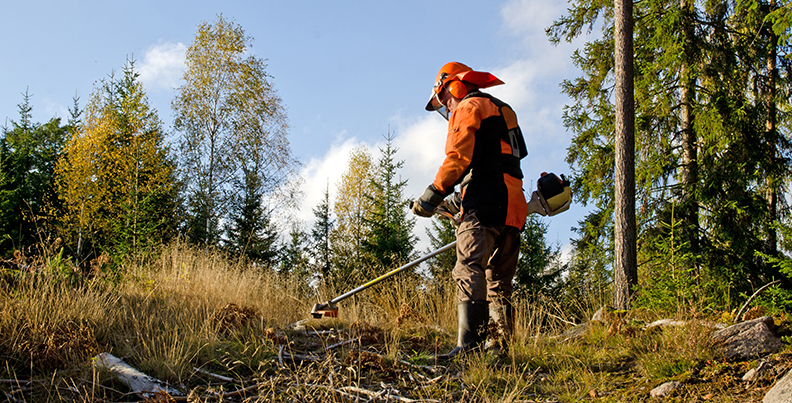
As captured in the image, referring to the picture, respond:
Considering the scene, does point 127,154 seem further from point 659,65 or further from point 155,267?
point 659,65

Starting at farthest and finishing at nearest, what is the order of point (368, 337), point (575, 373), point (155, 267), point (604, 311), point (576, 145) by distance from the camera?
point (576, 145), point (155, 267), point (604, 311), point (368, 337), point (575, 373)

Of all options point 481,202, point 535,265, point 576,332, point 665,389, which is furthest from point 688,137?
point 665,389

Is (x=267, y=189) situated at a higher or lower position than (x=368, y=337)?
higher

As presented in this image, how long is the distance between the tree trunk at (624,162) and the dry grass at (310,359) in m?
2.81

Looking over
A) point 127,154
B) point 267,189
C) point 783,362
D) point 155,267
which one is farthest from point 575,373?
point 127,154

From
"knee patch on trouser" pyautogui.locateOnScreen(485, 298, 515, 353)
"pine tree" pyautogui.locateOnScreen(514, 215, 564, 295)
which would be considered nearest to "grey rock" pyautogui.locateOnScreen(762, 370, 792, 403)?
"knee patch on trouser" pyautogui.locateOnScreen(485, 298, 515, 353)

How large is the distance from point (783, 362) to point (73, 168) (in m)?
22.8

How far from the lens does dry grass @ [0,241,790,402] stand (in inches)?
136

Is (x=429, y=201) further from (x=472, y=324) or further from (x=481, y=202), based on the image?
(x=472, y=324)

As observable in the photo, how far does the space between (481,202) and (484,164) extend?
32 centimetres

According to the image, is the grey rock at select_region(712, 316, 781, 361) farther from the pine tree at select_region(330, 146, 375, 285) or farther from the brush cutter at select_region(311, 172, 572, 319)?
the pine tree at select_region(330, 146, 375, 285)

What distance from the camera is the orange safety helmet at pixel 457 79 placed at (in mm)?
4289

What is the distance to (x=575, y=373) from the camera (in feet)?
12.8

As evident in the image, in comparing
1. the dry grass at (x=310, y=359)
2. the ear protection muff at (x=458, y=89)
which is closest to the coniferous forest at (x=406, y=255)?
the dry grass at (x=310, y=359)
